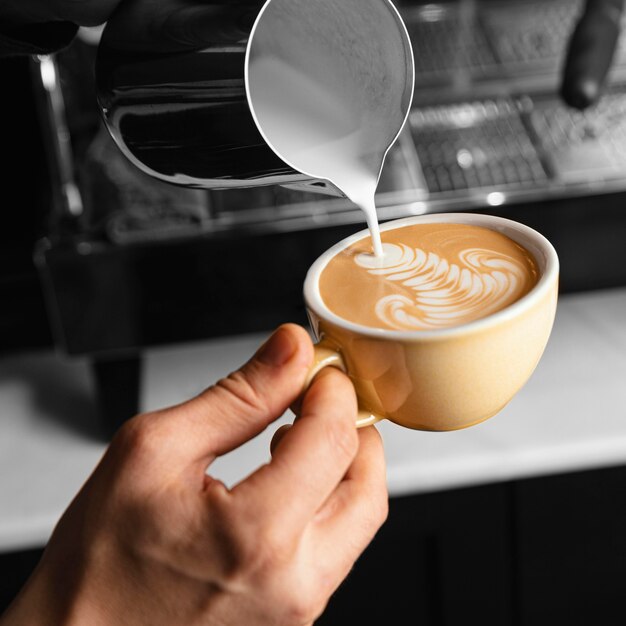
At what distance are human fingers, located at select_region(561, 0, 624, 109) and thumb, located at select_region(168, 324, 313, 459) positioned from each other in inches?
19.9

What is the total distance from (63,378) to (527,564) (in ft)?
2.39

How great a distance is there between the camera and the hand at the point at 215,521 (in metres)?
0.53

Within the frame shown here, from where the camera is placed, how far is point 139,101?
57cm

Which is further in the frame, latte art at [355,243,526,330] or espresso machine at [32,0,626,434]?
espresso machine at [32,0,626,434]

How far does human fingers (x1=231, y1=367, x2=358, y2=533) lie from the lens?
0.53 metres

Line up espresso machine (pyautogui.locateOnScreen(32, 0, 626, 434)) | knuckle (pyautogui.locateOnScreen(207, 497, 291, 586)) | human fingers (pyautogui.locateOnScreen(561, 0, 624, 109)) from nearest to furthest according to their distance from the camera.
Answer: knuckle (pyautogui.locateOnScreen(207, 497, 291, 586)), human fingers (pyautogui.locateOnScreen(561, 0, 624, 109)), espresso machine (pyautogui.locateOnScreen(32, 0, 626, 434))

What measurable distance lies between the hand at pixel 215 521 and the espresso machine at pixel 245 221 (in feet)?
1.64

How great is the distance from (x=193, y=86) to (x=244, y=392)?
190 millimetres

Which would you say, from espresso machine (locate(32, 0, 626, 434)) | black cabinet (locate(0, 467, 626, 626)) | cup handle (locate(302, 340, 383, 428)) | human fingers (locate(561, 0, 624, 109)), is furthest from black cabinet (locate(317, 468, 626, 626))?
cup handle (locate(302, 340, 383, 428))

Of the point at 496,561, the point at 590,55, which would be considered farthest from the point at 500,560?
the point at 590,55

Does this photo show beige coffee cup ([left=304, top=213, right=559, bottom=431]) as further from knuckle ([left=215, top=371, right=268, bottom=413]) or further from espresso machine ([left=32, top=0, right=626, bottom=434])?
espresso machine ([left=32, top=0, right=626, bottom=434])

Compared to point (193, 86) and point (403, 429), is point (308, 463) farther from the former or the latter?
point (403, 429)

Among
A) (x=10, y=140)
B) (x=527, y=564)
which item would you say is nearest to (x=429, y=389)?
(x=527, y=564)

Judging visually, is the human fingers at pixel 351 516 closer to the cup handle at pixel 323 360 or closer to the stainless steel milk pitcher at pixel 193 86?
the cup handle at pixel 323 360
